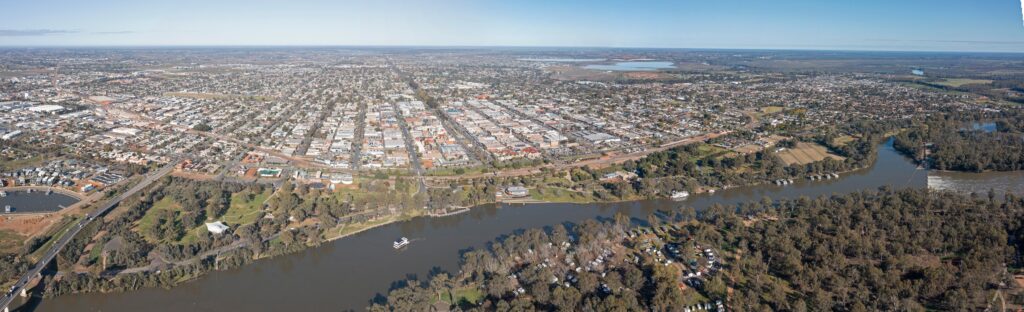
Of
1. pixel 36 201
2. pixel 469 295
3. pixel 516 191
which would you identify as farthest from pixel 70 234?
pixel 516 191

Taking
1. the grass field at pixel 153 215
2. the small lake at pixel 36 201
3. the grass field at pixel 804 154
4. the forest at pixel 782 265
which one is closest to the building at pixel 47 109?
the small lake at pixel 36 201

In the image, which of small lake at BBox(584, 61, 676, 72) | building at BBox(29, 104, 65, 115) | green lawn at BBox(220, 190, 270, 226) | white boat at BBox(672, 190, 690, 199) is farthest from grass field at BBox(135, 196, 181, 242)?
small lake at BBox(584, 61, 676, 72)

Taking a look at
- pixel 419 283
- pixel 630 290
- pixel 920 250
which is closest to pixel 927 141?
pixel 920 250

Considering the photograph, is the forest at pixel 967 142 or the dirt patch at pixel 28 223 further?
the forest at pixel 967 142

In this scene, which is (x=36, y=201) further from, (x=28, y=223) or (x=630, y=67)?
(x=630, y=67)

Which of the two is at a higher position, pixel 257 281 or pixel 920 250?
pixel 920 250

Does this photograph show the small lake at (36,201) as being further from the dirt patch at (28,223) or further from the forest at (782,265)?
the forest at (782,265)

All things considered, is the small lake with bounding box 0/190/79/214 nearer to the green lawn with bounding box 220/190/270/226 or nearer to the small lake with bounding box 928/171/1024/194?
the green lawn with bounding box 220/190/270/226

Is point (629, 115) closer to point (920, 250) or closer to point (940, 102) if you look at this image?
point (920, 250)
